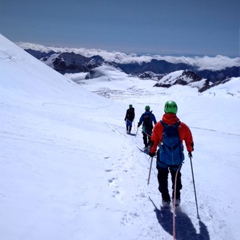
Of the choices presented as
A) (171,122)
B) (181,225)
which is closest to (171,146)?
(171,122)

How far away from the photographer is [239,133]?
24516 mm

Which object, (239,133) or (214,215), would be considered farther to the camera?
(239,133)

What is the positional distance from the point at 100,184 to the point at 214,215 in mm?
2962

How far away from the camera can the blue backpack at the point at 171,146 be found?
19.5ft

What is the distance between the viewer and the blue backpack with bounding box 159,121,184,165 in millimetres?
5941

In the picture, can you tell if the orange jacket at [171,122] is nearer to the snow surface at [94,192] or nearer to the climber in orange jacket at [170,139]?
the climber in orange jacket at [170,139]

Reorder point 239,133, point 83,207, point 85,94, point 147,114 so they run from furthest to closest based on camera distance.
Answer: point 85,94, point 239,133, point 147,114, point 83,207

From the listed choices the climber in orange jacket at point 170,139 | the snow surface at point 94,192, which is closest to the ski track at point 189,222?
the snow surface at point 94,192

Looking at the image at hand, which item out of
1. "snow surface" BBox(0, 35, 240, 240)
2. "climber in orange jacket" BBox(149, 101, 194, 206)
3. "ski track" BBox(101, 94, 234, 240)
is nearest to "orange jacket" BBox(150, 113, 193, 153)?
"climber in orange jacket" BBox(149, 101, 194, 206)

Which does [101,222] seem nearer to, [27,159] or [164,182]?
[164,182]

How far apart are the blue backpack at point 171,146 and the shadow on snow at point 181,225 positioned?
119 centimetres

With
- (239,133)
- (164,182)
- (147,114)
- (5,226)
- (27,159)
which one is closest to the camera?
(5,226)

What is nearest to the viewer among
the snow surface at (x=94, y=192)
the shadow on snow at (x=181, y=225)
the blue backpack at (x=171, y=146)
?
the snow surface at (x=94, y=192)

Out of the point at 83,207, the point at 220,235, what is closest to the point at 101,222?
the point at 83,207
